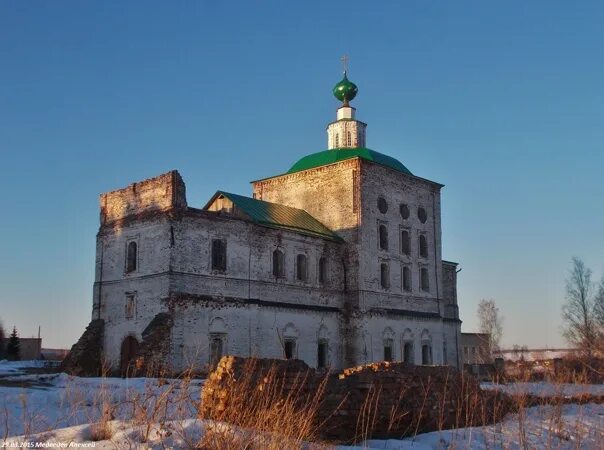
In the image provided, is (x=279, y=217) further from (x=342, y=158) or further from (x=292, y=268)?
(x=342, y=158)

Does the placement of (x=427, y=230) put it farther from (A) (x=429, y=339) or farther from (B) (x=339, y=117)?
(B) (x=339, y=117)

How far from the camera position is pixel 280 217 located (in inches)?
1039

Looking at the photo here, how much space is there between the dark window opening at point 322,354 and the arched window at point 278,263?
10.6ft

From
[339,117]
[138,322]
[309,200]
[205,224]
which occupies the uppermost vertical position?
Answer: [339,117]

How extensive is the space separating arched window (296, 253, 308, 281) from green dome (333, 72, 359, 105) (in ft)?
33.6

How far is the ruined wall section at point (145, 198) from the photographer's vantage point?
2212cm

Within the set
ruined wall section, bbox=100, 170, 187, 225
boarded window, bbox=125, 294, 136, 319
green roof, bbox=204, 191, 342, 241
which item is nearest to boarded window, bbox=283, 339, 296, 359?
Answer: green roof, bbox=204, 191, 342, 241

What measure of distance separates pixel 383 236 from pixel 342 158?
12.8 ft

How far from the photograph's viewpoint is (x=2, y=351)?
36.6 meters

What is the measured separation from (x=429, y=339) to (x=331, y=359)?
5.88 m

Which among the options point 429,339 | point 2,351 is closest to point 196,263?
point 429,339

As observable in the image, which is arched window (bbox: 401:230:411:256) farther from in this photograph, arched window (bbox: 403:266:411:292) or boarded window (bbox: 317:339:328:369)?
boarded window (bbox: 317:339:328:369)

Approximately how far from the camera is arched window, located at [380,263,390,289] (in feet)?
91.6

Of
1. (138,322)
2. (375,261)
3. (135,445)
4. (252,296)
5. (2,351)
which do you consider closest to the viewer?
(135,445)
